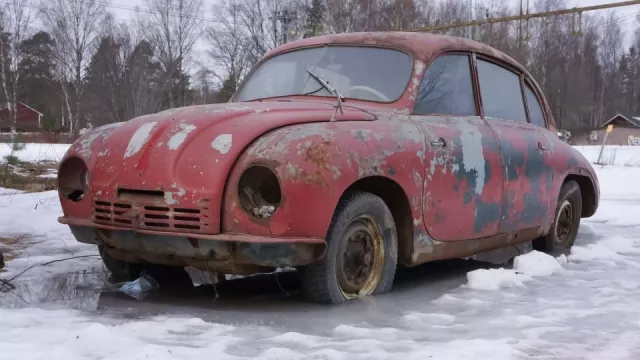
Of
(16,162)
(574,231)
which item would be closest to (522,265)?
(574,231)

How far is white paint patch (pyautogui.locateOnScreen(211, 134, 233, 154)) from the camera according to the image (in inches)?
133

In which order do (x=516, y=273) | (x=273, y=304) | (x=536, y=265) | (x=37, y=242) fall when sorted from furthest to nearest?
(x=37, y=242) < (x=536, y=265) < (x=516, y=273) < (x=273, y=304)

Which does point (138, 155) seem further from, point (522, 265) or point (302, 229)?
point (522, 265)

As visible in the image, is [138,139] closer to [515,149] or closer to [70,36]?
[515,149]

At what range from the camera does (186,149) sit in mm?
3449

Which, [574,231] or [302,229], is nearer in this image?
[302,229]

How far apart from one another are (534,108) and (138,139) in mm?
3665

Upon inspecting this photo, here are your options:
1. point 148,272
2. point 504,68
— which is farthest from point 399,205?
point 504,68

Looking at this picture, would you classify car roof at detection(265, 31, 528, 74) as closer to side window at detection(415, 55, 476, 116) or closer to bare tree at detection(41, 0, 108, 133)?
side window at detection(415, 55, 476, 116)

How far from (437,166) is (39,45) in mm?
52726

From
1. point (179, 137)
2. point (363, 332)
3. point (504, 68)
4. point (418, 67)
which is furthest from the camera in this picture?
point (504, 68)

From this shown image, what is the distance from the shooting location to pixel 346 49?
15.7ft

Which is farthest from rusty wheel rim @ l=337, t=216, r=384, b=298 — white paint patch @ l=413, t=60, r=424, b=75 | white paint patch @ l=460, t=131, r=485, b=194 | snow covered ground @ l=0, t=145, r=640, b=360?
white paint patch @ l=413, t=60, r=424, b=75

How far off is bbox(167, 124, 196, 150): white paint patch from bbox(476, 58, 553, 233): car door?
2.29 m
